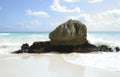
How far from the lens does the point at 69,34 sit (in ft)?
59.8

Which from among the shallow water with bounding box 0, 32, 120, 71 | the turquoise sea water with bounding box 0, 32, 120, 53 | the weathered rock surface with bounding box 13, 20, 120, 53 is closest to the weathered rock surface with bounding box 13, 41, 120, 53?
the weathered rock surface with bounding box 13, 20, 120, 53

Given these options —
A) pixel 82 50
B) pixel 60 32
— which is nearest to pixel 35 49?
pixel 60 32

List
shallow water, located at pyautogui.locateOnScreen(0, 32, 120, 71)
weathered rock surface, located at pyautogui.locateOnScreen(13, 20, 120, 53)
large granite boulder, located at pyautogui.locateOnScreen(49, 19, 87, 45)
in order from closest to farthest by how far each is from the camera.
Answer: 1. shallow water, located at pyautogui.locateOnScreen(0, 32, 120, 71)
2. weathered rock surface, located at pyautogui.locateOnScreen(13, 20, 120, 53)
3. large granite boulder, located at pyautogui.locateOnScreen(49, 19, 87, 45)

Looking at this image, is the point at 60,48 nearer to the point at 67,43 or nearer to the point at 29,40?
the point at 67,43

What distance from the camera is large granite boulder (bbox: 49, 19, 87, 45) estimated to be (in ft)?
59.9

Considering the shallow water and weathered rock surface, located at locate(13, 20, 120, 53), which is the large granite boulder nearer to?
weathered rock surface, located at locate(13, 20, 120, 53)

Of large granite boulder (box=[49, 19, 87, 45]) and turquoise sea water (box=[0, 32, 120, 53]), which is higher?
large granite boulder (box=[49, 19, 87, 45])

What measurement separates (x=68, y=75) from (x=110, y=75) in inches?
60.6

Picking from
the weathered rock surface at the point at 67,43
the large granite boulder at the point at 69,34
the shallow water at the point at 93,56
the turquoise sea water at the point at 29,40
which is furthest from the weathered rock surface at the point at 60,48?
the turquoise sea water at the point at 29,40

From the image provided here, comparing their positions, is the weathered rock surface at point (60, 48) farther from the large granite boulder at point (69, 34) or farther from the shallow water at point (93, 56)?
the shallow water at point (93, 56)

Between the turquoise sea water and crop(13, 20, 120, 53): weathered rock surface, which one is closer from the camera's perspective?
crop(13, 20, 120, 53): weathered rock surface

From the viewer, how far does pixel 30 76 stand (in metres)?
9.12

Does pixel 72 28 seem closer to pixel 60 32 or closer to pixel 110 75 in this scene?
pixel 60 32

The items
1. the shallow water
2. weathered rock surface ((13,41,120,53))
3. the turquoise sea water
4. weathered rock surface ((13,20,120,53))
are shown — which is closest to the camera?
the shallow water
